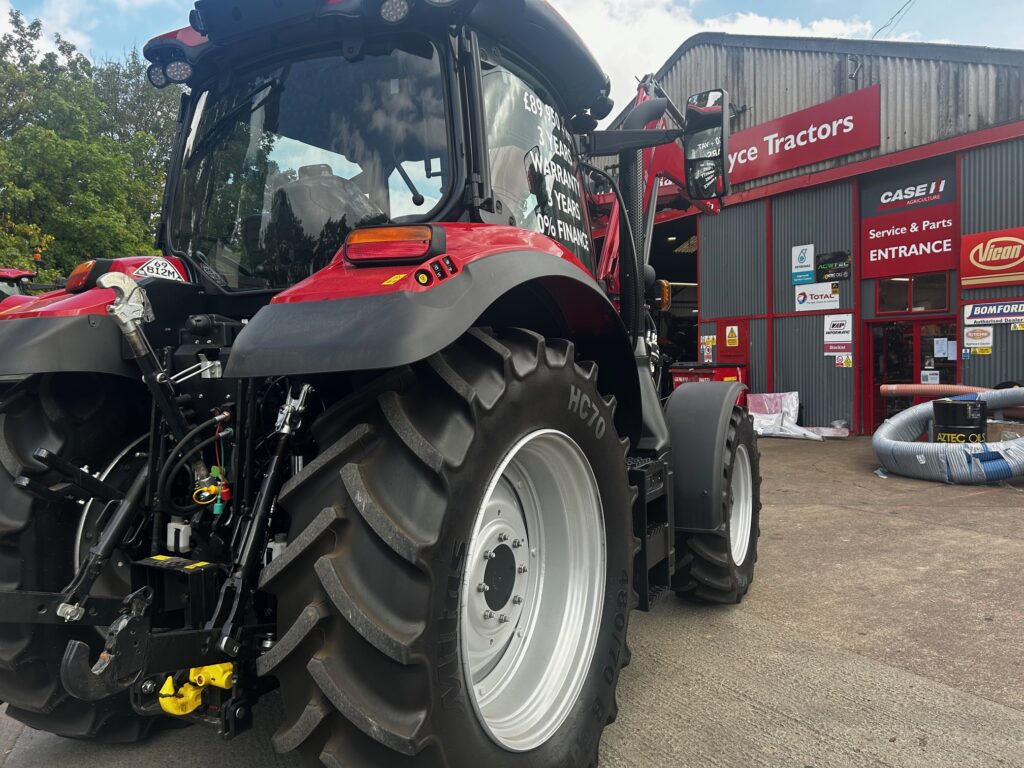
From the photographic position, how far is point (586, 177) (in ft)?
11.8

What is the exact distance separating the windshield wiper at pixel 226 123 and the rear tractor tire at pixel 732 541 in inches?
Answer: 105

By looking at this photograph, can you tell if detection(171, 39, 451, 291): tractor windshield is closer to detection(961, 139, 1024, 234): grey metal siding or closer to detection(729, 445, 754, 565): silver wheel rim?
Answer: detection(729, 445, 754, 565): silver wheel rim

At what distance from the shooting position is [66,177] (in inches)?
678

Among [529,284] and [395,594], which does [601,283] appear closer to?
[529,284]

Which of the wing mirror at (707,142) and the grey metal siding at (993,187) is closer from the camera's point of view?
the wing mirror at (707,142)

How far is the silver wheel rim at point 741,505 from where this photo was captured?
4.23 metres

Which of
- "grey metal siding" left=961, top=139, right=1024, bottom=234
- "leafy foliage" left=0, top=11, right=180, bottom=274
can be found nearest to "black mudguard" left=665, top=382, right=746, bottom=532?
"grey metal siding" left=961, top=139, right=1024, bottom=234

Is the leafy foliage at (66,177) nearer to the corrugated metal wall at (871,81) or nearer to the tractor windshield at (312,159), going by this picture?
the corrugated metal wall at (871,81)

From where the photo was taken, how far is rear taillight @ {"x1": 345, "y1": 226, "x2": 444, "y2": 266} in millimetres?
1879

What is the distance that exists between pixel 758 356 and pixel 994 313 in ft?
13.0

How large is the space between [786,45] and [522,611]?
1350 cm

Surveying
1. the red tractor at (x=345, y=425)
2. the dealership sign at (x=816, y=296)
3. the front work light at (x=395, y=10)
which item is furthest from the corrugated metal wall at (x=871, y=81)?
the front work light at (x=395, y=10)

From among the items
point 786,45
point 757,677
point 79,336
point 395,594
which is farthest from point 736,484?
point 786,45

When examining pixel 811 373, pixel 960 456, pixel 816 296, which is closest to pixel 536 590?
pixel 960 456
